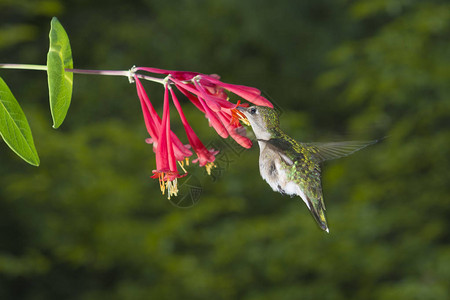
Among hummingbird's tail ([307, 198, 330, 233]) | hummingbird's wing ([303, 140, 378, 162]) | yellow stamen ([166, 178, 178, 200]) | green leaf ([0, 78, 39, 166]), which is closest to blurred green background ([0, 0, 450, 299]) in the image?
hummingbird's wing ([303, 140, 378, 162])

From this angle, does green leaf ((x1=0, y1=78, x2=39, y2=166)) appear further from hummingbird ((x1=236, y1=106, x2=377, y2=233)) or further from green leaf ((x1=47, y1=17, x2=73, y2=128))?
hummingbird ((x1=236, y1=106, x2=377, y2=233))

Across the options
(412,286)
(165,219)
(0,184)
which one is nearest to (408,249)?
(412,286)

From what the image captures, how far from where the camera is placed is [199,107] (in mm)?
1179

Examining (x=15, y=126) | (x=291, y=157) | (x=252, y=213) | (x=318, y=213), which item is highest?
(x=252, y=213)

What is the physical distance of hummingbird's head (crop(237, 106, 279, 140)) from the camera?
3.86ft

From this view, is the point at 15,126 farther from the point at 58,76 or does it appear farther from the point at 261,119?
the point at 261,119

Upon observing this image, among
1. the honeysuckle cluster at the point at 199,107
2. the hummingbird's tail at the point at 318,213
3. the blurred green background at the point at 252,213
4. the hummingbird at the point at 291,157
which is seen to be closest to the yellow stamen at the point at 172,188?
the honeysuckle cluster at the point at 199,107

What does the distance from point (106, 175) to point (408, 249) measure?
8.26 feet

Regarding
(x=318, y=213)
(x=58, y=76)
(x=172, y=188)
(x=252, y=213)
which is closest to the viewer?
(x=58, y=76)

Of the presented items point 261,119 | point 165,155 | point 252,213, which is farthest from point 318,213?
point 252,213

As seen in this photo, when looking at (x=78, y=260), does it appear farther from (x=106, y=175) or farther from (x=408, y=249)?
(x=408, y=249)

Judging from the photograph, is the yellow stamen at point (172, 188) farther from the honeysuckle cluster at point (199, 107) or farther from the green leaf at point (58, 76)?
the green leaf at point (58, 76)

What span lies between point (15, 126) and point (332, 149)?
0.78 m

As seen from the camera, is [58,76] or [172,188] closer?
[58,76]
